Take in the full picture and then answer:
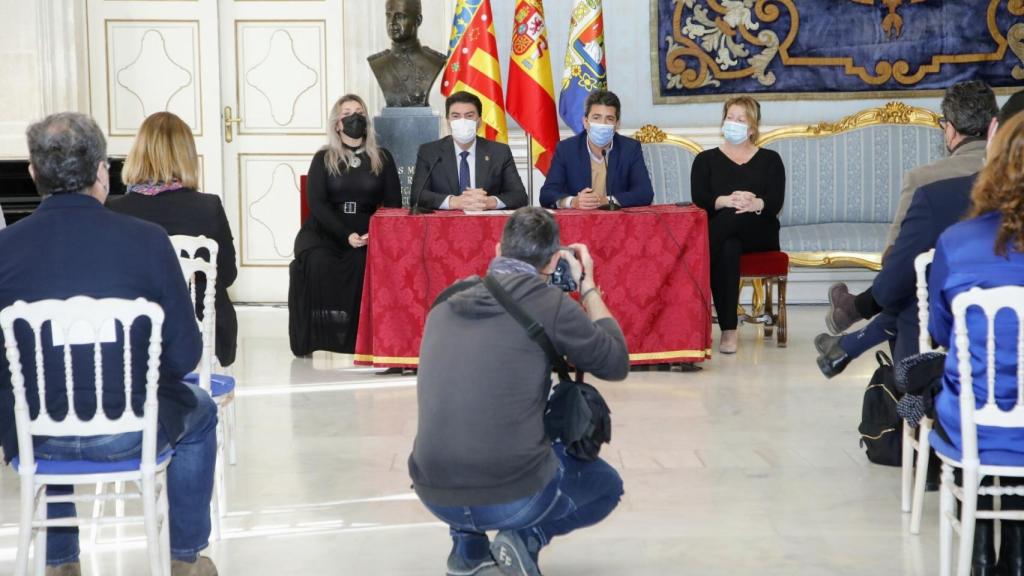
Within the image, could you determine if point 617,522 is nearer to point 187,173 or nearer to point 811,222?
point 187,173

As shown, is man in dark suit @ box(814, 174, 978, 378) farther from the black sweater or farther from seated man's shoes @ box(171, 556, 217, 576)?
the black sweater

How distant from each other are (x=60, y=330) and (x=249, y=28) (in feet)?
19.3

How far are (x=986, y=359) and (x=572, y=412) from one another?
85 centimetres

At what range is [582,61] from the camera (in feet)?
25.0

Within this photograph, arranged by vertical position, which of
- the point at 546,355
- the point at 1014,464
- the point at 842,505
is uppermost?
the point at 546,355

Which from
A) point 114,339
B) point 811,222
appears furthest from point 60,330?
point 811,222

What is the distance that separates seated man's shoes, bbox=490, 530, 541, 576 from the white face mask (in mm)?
3395

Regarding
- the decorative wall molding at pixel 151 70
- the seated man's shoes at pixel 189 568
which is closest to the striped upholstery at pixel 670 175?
the decorative wall molding at pixel 151 70

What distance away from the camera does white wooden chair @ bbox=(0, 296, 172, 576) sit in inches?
97.7

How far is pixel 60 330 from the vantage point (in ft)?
8.22

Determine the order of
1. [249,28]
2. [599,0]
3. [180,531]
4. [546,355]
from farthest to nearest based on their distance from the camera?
[249,28], [599,0], [180,531], [546,355]

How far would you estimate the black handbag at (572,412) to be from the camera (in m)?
2.67

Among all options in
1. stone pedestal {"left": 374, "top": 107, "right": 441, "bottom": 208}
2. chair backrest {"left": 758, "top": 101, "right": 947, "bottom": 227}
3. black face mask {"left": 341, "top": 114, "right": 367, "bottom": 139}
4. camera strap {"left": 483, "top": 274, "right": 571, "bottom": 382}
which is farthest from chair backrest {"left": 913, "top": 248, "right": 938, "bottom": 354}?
chair backrest {"left": 758, "top": 101, "right": 947, "bottom": 227}

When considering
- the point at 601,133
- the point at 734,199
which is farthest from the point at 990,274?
the point at 734,199
